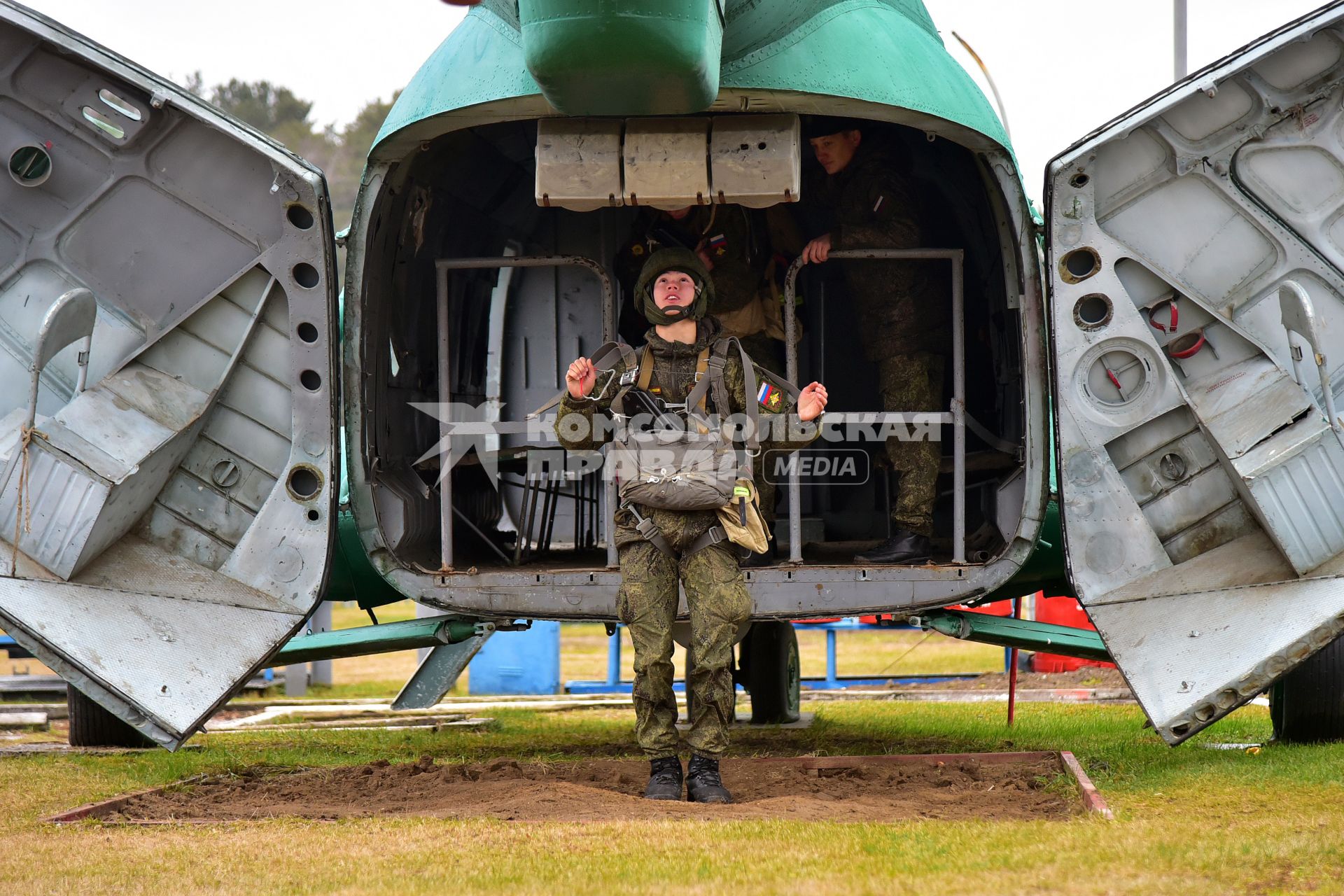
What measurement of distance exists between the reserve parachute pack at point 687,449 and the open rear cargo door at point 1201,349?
1233 mm

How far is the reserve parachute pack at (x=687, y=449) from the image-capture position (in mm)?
5547

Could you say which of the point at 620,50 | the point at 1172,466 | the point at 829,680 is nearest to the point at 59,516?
the point at 620,50

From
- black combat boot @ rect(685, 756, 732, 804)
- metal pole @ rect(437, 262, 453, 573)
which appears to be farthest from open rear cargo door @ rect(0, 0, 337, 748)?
black combat boot @ rect(685, 756, 732, 804)

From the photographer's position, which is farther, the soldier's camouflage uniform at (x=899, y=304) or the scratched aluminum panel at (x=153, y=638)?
the soldier's camouflage uniform at (x=899, y=304)

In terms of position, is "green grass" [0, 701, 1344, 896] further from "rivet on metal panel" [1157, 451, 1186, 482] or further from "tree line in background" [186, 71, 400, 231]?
"tree line in background" [186, 71, 400, 231]

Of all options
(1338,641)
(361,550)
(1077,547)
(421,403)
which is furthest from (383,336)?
(1338,641)

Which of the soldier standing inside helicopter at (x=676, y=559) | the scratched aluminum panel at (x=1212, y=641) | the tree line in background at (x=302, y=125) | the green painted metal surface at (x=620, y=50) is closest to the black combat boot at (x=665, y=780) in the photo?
the soldier standing inside helicopter at (x=676, y=559)

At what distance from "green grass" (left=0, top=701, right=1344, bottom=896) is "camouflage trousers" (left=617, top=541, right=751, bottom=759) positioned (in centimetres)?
81

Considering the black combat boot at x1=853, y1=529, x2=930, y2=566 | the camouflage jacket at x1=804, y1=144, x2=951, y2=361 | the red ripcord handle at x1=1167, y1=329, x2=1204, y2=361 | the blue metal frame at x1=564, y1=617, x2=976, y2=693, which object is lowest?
the blue metal frame at x1=564, y1=617, x2=976, y2=693

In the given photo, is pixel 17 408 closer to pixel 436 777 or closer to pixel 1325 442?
pixel 436 777

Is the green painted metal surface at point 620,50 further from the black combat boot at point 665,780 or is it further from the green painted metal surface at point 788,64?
the black combat boot at point 665,780

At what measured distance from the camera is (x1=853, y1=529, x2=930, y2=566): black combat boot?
22.2 feet

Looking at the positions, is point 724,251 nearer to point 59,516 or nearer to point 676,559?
point 676,559

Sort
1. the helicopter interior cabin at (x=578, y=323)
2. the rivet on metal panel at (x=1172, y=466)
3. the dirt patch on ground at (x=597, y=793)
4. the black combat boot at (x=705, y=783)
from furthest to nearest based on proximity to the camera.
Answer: the rivet on metal panel at (x=1172, y=466) → the helicopter interior cabin at (x=578, y=323) → the black combat boot at (x=705, y=783) → the dirt patch on ground at (x=597, y=793)
